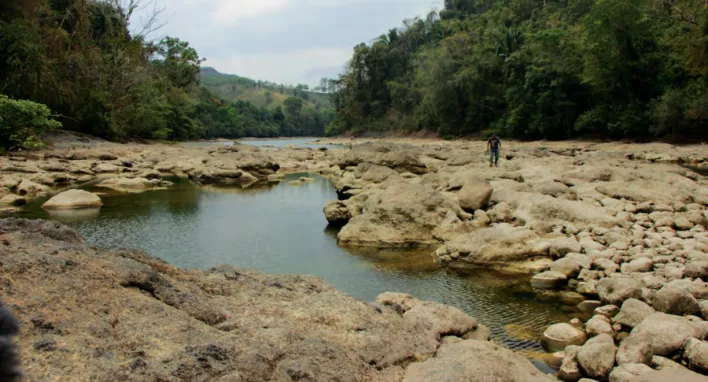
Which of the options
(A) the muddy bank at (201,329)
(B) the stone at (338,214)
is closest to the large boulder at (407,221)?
(B) the stone at (338,214)

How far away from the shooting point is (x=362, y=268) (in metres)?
9.47

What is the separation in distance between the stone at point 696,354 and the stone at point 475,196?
24.8 feet

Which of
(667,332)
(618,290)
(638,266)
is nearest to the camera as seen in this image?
(667,332)

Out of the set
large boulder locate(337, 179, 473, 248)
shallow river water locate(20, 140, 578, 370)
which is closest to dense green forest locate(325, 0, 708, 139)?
large boulder locate(337, 179, 473, 248)

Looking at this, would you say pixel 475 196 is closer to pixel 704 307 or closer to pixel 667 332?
pixel 704 307

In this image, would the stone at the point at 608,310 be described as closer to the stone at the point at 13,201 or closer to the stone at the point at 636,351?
the stone at the point at 636,351

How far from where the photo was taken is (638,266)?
25.7 feet

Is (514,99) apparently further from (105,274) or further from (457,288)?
(105,274)

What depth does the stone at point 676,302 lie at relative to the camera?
608cm

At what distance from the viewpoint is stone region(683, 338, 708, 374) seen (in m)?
4.73

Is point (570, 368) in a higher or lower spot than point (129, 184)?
lower

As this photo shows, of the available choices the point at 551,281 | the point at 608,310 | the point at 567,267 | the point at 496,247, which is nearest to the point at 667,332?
the point at 608,310

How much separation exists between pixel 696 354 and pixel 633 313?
1.26 meters

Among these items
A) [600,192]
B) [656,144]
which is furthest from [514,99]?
[600,192]
